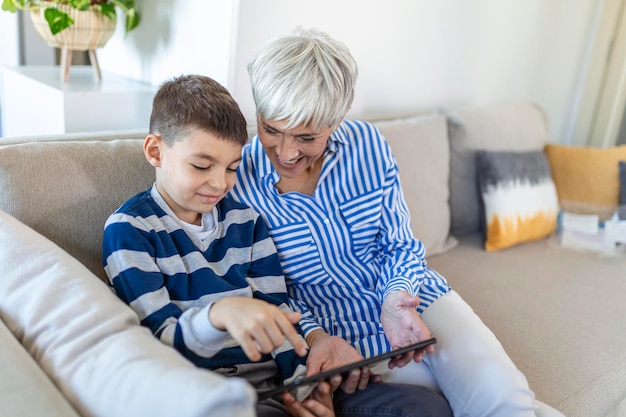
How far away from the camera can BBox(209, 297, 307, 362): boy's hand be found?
82cm

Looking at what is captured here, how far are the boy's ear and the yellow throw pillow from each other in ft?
5.53

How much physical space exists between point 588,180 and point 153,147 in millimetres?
1733

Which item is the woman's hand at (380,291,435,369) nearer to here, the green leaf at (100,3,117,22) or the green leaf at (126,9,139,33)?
the green leaf at (100,3,117,22)

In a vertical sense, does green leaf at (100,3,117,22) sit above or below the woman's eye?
above

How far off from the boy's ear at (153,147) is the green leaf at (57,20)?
25.9 inches

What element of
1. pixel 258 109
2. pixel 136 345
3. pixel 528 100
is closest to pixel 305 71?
pixel 258 109

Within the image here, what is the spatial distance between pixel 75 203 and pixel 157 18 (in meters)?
0.86

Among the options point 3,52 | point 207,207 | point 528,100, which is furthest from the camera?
point 528,100

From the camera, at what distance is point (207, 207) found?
1090mm

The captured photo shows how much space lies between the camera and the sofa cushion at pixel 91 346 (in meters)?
0.66

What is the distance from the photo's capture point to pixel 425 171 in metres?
1.86

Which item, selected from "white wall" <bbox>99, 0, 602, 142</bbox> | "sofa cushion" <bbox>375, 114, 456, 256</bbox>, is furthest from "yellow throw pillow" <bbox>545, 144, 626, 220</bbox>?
"sofa cushion" <bbox>375, 114, 456, 256</bbox>

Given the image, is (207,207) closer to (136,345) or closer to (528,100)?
(136,345)

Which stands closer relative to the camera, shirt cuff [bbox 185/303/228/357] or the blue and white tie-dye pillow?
shirt cuff [bbox 185/303/228/357]
